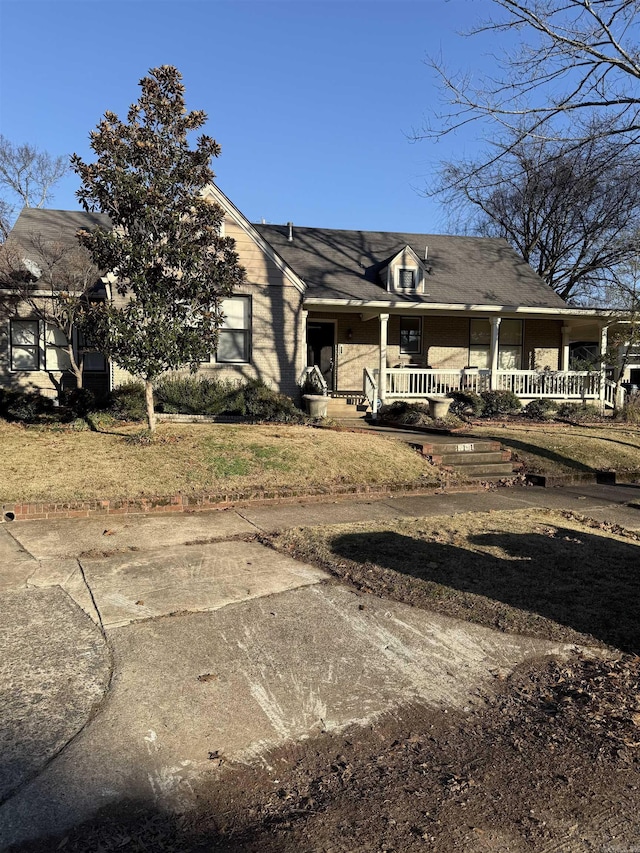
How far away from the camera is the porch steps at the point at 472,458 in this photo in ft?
37.0

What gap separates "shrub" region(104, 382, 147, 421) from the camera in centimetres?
1328

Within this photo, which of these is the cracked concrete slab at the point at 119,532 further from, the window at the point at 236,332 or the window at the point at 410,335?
the window at the point at 410,335

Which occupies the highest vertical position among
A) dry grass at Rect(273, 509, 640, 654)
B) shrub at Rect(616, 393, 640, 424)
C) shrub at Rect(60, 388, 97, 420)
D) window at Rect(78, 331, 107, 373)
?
window at Rect(78, 331, 107, 373)

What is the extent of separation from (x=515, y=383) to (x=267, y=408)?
8.85m

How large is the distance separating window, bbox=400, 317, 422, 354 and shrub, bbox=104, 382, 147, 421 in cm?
943

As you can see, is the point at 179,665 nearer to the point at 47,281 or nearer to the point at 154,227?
the point at 154,227

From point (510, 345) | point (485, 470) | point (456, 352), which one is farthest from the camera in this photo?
point (510, 345)

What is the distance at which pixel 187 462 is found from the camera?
9.87m

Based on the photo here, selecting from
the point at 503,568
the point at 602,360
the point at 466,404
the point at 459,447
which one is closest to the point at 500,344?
the point at 602,360

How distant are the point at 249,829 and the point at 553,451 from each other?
11545mm

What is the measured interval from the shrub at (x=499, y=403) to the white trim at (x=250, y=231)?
6.06m

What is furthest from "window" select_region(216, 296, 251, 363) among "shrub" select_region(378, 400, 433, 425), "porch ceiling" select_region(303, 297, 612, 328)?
"shrub" select_region(378, 400, 433, 425)

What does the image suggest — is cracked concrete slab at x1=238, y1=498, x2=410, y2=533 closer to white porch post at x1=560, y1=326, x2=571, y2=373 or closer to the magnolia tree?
the magnolia tree

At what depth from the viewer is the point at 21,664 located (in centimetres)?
388
